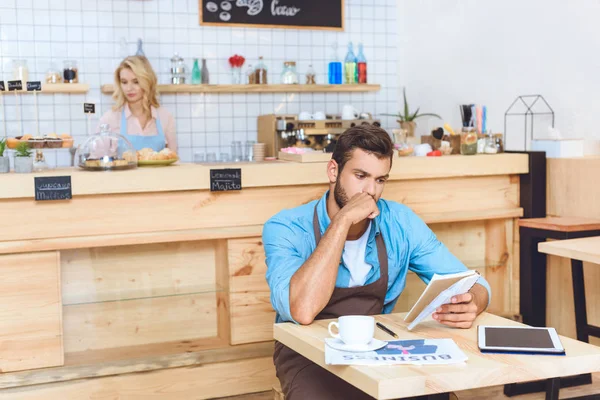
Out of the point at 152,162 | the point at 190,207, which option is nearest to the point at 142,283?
the point at 190,207

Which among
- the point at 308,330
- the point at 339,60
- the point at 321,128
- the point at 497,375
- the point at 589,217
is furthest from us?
the point at 339,60

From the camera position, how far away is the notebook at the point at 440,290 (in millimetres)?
1943

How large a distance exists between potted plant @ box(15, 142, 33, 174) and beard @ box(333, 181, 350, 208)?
4.55 ft

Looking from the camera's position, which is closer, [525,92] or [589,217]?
[589,217]

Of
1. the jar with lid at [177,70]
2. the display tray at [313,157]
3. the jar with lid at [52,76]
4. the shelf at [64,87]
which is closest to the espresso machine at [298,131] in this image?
the jar with lid at [177,70]

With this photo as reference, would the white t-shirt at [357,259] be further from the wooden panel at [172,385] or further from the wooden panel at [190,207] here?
the wooden panel at [172,385]

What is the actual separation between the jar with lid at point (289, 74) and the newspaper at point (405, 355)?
4321 mm

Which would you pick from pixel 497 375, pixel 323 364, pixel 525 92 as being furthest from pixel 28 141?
pixel 525 92

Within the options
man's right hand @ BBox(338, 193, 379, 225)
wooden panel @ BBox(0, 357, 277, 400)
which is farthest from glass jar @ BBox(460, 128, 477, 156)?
man's right hand @ BBox(338, 193, 379, 225)

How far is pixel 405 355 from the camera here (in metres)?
1.73

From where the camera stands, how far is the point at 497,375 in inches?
66.0

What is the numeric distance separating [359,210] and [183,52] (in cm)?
385

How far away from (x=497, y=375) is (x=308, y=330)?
545mm

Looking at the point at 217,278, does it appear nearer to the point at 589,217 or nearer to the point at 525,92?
the point at 589,217
